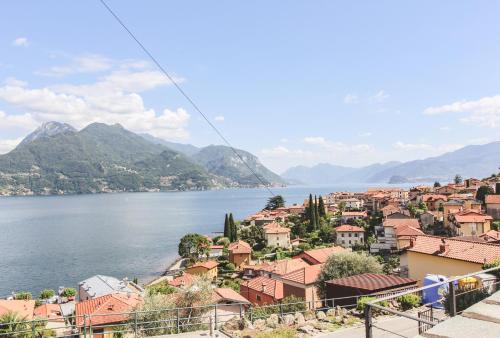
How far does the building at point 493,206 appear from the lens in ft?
183

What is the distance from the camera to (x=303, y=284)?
2541cm

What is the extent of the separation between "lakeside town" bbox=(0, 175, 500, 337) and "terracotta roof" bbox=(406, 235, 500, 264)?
5 centimetres

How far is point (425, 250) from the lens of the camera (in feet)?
66.4

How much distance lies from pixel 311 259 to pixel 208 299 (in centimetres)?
2075

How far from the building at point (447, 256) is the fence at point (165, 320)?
560 centimetres

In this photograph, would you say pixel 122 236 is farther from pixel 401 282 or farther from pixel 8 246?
pixel 401 282

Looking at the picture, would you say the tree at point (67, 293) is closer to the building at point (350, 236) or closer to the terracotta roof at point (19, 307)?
the terracotta roof at point (19, 307)

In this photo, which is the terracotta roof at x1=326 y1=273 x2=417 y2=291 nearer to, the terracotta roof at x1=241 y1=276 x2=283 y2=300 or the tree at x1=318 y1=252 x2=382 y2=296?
the tree at x1=318 y1=252 x2=382 y2=296

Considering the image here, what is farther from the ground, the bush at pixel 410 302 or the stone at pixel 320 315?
the bush at pixel 410 302

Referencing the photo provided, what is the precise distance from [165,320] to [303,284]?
52.8 ft

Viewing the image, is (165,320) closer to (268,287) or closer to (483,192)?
(268,287)

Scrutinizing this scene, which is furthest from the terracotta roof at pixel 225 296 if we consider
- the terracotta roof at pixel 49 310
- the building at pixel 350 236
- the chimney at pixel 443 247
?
the building at pixel 350 236

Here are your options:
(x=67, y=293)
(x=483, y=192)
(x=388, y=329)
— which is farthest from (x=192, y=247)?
(x=388, y=329)

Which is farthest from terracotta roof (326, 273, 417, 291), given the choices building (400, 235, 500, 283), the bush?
building (400, 235, 500, 283)
